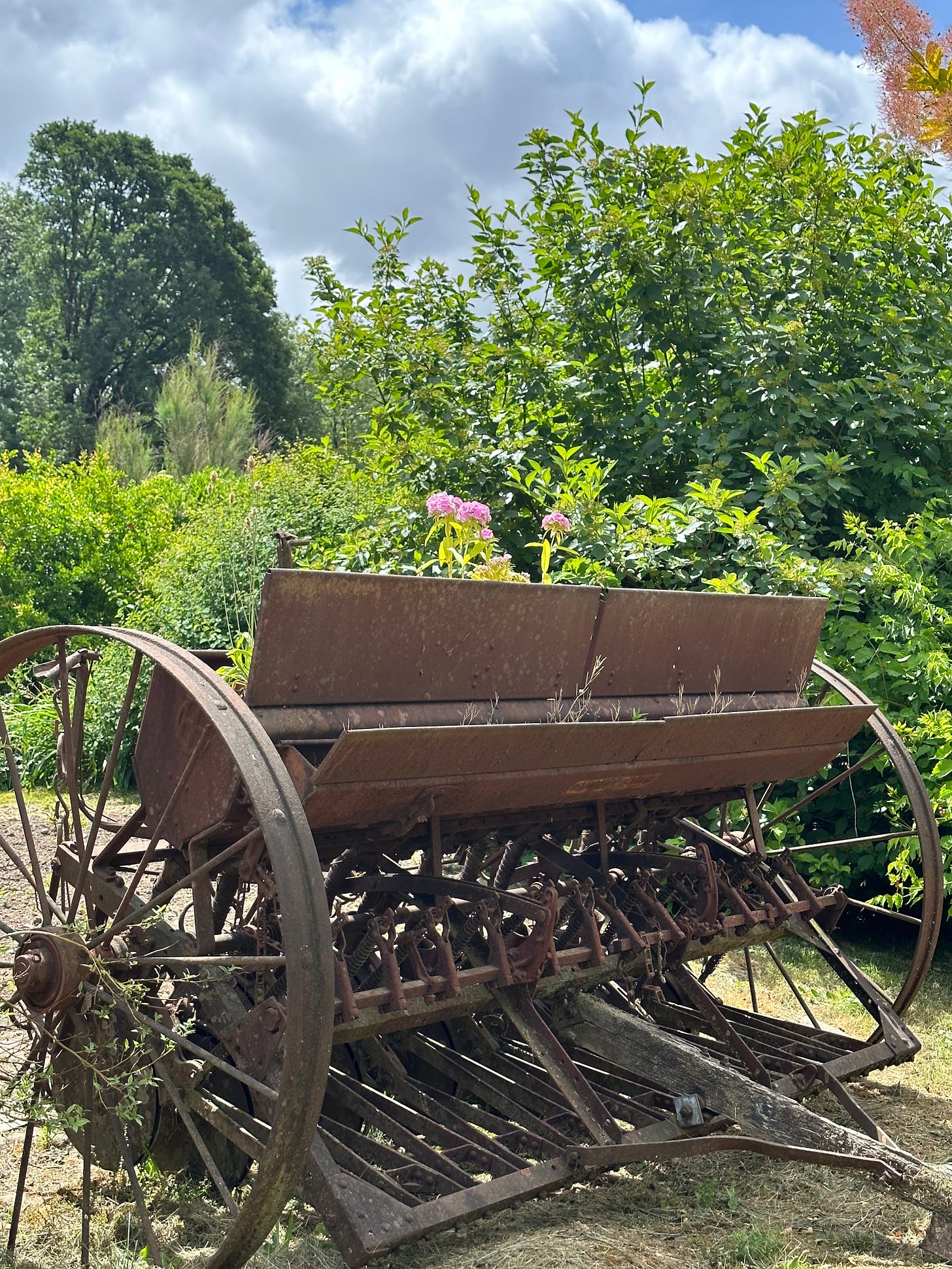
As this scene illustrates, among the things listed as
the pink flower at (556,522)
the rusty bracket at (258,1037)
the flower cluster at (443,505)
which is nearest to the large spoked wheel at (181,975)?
the rusty bracket at (258,1037)

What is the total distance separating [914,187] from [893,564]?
317 cm

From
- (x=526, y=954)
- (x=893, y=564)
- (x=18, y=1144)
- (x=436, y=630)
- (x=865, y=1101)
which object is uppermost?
(x=893, y=564)

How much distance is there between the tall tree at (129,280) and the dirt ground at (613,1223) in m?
31.3

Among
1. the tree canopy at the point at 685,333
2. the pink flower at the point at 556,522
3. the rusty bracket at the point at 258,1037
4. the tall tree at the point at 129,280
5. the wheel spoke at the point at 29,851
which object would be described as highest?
the tall tree at the point at 129,280

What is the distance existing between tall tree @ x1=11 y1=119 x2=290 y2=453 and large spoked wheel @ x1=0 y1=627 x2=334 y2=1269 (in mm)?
31026

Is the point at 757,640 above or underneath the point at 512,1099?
above

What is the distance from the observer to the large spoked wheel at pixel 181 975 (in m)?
2.57

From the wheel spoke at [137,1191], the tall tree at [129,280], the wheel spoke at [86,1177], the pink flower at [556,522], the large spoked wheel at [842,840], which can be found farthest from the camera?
the tall tree at [129,280]

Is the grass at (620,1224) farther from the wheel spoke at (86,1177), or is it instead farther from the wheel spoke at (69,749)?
the wheel spoke at (69,749)

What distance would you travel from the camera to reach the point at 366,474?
8938 mm

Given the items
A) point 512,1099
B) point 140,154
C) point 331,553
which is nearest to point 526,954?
point 512,1099

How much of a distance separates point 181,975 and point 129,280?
35.8 m

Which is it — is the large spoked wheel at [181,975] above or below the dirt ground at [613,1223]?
above

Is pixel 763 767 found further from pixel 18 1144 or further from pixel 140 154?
pixel 140 154
